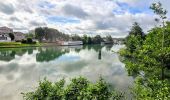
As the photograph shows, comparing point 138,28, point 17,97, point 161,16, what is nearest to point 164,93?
point 161,16

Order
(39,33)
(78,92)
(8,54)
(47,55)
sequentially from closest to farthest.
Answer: (78,92), (8,54), (47,55), (39,33)

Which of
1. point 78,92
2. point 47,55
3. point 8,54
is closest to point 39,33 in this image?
point 47,55

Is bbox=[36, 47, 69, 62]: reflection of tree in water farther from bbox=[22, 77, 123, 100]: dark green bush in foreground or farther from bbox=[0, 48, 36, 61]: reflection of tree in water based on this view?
bbox=[22, 77, 123, 100]: dark green bush in foreground

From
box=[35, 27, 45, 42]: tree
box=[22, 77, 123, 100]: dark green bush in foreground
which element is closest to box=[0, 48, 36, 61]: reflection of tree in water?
box=[22, 77, 123, 100]: dark green bush in foreground

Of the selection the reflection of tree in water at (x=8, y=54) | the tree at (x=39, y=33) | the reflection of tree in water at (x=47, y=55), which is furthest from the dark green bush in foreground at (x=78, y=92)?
the tree at (x=39, y=33)

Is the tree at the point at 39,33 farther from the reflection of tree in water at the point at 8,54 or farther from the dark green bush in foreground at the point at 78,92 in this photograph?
the dark green bush in foreground at the point at 78,92

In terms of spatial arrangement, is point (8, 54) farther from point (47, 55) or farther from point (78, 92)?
point (78, 92)

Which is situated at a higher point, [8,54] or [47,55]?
[8,54]

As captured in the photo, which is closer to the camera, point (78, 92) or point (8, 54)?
point (78, 92)

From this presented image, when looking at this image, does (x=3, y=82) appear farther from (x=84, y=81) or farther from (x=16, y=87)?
(x=84, y=81)

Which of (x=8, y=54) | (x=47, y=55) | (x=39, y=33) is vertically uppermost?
(x=39, y=33)

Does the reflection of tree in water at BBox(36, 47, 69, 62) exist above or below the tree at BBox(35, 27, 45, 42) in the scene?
below

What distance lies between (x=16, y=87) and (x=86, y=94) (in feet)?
62.5

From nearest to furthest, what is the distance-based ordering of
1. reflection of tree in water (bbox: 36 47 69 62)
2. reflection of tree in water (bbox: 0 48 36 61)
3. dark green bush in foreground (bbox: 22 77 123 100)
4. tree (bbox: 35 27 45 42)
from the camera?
dark green bush in foreground (bbox: 22 77 123 100), reflection of tree in water (bbox: 0 48 36 61), reflection of tree in water (bbox: 36 47 69 62), tree (bbox: 35 27 45 42)
